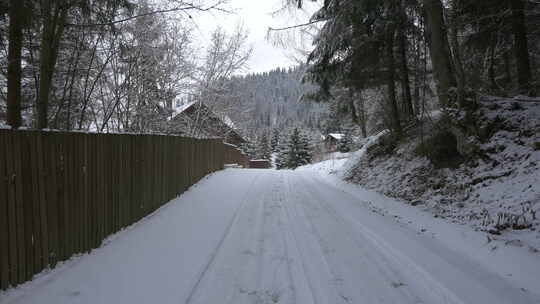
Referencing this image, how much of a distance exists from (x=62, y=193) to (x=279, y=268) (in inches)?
107

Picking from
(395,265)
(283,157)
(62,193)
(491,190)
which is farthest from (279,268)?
(283,157)

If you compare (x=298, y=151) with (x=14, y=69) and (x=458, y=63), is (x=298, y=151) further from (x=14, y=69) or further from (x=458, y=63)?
(x=14, y=69)

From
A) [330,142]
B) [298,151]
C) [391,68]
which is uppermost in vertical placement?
[391,68]

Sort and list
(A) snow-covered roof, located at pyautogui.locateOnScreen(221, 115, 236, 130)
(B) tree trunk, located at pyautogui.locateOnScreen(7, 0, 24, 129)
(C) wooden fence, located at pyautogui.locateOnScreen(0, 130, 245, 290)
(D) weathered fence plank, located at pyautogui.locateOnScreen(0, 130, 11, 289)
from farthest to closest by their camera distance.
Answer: (A) snow-covered roof, located at pyautogui.locateOnScreen(221, 115, 236, 130), (B) tree trunk, located at pyautogui.locateOnScreen(7, 0, 24, 129), (C) wooden fence, located at pyautogui.locateOnScreen(0, 130, 245, 290), (D) weathered fence plank, located at pyautogui.locateOnScreen(0, 130, 11, 289)

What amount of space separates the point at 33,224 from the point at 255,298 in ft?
8.00

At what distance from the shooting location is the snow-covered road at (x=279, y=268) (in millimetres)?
2801

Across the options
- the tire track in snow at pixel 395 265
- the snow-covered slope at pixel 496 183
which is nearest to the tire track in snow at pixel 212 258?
the tire track in snow at pixel 395 265

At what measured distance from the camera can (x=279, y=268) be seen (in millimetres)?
3363

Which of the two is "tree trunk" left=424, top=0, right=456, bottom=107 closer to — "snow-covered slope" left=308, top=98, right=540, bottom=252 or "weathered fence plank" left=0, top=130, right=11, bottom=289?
"snow-covered slope" left=308, top=98, right=540, bottom=252

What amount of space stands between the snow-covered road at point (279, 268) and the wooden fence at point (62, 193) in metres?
0.22

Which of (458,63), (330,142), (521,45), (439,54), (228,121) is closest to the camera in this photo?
(439,54)

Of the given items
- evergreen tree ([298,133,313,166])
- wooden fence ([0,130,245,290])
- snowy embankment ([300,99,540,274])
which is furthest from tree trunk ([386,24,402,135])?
evergreen tree ([298,133,313,166])

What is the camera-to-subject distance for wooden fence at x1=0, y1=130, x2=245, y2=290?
278 cm

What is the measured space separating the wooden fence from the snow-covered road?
22 centimetres
